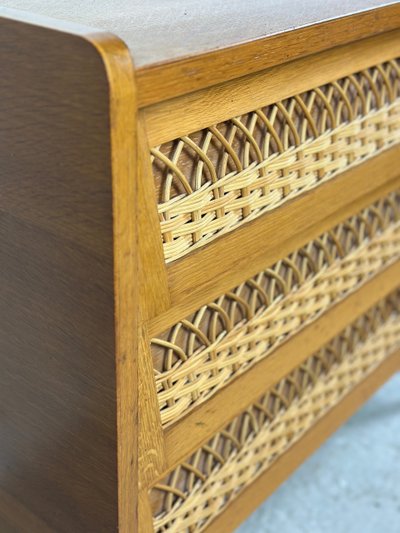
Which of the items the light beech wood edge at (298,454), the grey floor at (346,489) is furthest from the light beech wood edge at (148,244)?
the grey floor at (346,489)

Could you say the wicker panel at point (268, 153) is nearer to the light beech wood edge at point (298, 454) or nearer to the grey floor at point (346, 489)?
the light beech wood edge at point (298, 454)

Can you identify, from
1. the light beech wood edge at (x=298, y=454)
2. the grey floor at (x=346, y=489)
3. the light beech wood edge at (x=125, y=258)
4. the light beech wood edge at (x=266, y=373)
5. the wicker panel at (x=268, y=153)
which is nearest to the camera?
the light beech wood edge at (x=125, y=258)

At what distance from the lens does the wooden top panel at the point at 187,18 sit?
0.63 m

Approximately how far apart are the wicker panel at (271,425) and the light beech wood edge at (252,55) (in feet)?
1.42

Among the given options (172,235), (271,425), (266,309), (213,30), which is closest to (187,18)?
(213,30)

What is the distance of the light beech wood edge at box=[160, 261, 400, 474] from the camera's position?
79 cm

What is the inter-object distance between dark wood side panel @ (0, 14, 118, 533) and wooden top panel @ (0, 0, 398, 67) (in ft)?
0.22

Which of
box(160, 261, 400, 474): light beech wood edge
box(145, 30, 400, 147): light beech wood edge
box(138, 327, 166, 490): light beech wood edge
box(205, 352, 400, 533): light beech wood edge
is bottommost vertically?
box(205, 352, 400, 533): light beech wood edge

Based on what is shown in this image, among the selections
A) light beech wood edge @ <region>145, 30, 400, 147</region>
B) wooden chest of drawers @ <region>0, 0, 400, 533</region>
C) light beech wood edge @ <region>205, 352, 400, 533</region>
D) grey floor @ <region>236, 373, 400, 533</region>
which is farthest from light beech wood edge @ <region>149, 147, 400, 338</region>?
grey floor @ <region>236, 373, 400, 533</region>

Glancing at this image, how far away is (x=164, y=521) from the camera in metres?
0.82

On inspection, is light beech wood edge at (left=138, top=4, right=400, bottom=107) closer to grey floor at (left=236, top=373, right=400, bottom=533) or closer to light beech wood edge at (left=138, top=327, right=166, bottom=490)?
light beech wood edge at (left=138, top=327, right=166, bottom=490)

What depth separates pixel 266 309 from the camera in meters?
0.88

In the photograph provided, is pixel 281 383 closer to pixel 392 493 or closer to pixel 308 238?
pixel 308 238

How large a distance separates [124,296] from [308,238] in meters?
0.34
